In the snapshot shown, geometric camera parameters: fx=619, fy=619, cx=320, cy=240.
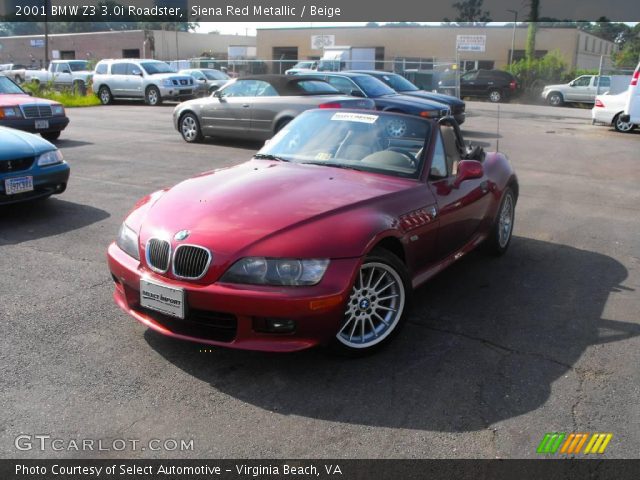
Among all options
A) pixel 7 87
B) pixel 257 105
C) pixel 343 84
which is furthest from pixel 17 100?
pixel 343 84

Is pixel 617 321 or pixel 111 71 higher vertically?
pixel 111 71

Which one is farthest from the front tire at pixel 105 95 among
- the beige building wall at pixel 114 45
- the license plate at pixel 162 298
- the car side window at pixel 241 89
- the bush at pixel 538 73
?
the beige building wall at pixel 114 45

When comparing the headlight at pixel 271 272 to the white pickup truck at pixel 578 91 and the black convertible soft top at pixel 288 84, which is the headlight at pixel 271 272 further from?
the white pickup truck at pixel 578 91

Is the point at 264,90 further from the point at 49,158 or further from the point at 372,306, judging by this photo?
the point at 372,306

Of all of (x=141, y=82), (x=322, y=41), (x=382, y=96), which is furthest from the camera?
(x=322, y=41)

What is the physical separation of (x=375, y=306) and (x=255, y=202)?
3.30ft

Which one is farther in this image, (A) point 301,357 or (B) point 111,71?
(B) point 111,71

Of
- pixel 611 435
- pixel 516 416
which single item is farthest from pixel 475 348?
pixel 611 435

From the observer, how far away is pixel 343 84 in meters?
15.2

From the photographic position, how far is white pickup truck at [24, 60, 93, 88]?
97.4 ft

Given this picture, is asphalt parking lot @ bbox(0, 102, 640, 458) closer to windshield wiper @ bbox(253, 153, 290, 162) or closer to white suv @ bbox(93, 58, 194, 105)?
windshield wiper @ bbox(253, 153, 290, 162)

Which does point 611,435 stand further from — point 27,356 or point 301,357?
point 27,356
